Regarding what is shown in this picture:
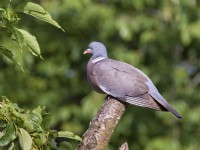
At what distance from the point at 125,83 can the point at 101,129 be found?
564mm

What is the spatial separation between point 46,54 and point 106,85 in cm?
491

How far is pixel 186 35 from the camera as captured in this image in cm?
709

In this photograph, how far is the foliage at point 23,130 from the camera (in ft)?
7.58

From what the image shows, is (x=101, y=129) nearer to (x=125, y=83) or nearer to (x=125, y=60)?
(x=125, y=83)

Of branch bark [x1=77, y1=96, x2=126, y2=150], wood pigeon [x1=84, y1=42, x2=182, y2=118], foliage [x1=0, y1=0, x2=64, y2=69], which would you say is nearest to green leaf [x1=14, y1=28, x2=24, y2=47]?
foliage [x1=0, y1=0, x2=64, y2=69]

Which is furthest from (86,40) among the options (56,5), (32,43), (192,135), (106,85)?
(32,43)

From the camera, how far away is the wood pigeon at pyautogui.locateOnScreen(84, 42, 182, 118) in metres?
3.05

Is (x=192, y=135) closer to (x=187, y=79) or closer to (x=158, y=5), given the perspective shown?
(x=187, y=79)

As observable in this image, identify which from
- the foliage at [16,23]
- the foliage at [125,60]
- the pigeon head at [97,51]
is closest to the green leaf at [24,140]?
the foliage at [16,23]

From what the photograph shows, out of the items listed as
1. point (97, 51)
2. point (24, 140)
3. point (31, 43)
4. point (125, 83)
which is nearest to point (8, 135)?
point (24, 140)

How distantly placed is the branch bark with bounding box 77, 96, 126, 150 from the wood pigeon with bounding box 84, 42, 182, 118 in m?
0.21

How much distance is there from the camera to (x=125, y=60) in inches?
289

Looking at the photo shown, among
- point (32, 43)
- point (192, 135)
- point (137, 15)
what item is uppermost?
point (32, 43)

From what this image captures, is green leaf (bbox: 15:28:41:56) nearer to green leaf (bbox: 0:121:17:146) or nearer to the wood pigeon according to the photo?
green leaf (bbox: 0:121:17:146)
